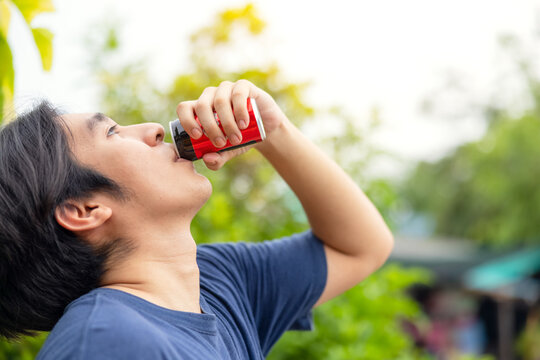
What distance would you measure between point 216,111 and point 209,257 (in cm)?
40

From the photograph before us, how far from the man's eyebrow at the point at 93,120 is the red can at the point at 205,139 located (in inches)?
6.2

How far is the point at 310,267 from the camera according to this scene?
1.35m

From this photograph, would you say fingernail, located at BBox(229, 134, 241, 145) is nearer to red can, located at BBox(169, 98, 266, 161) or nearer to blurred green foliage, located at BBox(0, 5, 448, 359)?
red can, located at BBox(169, 98, 266, 161)

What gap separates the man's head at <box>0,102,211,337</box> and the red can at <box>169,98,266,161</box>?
0.15 ft

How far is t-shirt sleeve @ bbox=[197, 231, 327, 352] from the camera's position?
1299 millimetres

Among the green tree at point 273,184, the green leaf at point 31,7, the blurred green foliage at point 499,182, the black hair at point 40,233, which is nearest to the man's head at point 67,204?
the black hair at point 40,233

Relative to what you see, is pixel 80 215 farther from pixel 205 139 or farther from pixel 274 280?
pixel 274 280

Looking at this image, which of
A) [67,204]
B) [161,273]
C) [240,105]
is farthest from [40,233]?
[240,105]

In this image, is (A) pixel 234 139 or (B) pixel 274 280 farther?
(B) pixel 274 280

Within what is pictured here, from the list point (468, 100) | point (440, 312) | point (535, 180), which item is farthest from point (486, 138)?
point (440, 312)

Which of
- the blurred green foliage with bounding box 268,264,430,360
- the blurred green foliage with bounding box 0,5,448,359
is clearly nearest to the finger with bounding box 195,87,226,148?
the blurred green foliage with bounding box 0,5,448,359

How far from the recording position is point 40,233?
0.99m

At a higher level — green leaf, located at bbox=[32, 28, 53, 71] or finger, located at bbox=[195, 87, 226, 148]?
green leaf, located at bbox=[32, 28, 53, 71]

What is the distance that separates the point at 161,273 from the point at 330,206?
1.76ft
